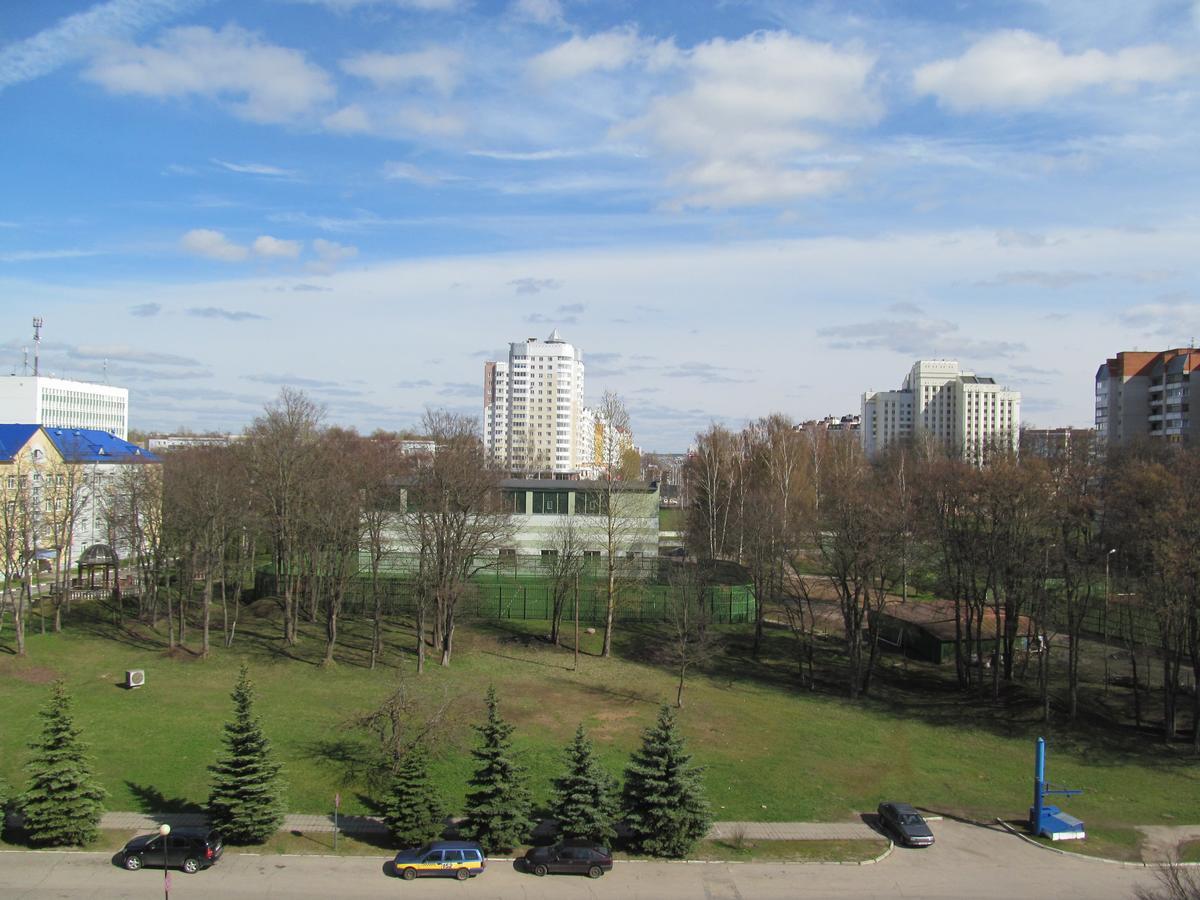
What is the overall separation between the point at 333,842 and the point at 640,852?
6.50 meters

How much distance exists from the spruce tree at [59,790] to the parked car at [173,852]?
125 cm

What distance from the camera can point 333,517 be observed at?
32469mm

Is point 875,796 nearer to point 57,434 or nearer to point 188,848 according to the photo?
point 188,848

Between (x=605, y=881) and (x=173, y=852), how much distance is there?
8.47 meters

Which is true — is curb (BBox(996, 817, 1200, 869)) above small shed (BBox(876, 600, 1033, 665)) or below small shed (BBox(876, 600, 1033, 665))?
below

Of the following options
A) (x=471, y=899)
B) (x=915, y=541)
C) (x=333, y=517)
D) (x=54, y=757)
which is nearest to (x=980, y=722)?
(x=915, y=541)

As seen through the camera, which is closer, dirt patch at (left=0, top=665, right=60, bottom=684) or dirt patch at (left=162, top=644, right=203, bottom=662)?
dirt patch at (left=0, top=665, right=60, bottom=684)

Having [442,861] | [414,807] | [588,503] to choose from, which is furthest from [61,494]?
[442,861]

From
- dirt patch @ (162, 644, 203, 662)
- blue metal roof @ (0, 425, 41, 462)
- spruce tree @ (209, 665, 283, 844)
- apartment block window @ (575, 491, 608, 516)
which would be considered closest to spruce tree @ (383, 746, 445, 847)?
spruce tree @ (209, 665, 283, 844)

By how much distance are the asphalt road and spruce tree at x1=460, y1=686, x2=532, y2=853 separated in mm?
566

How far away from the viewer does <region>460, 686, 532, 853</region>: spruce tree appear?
18.1 metres

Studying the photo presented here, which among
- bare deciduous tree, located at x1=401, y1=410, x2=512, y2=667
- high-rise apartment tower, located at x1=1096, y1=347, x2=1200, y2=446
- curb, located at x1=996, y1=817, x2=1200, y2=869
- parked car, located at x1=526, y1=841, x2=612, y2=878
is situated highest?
high-rise apartment tower, located at x1=1096, y1=347, x2=1200, y2=446

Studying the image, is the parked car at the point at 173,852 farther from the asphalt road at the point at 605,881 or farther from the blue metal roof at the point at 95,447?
the blue metal roof at the point at 95,447

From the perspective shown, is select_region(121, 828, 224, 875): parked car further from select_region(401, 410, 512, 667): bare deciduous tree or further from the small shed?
the small shed
